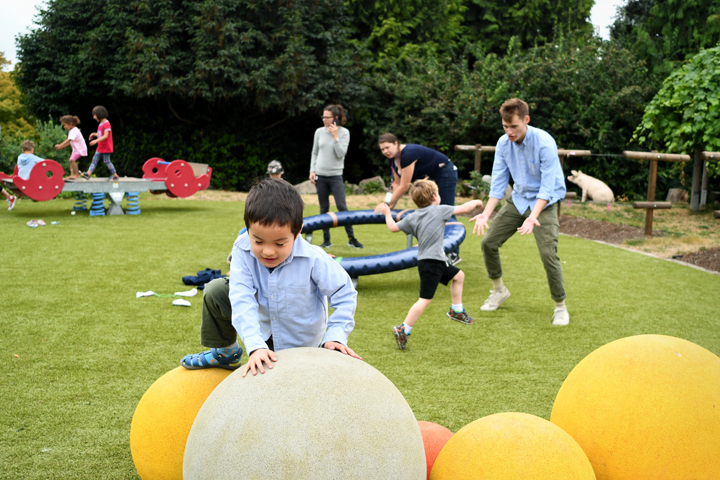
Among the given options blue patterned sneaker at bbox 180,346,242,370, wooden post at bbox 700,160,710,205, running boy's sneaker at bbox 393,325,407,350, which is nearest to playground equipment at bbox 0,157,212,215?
running boy's sneaker at bbox 393,325,407,350

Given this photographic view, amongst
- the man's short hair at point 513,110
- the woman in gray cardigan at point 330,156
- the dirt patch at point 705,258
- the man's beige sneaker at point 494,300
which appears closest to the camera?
the man's short hair at point 513,110

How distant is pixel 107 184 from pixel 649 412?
1368 centimetres

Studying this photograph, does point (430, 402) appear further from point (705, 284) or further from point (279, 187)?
point (705, 284)

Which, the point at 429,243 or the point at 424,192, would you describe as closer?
the point at 429,243

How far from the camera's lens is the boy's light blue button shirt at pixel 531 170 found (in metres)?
5.82

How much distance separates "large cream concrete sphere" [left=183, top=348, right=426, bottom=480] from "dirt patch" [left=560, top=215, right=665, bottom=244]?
1069cm

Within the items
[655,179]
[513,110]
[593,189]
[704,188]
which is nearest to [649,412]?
[513,110]

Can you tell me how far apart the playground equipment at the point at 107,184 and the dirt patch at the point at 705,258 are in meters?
11.3

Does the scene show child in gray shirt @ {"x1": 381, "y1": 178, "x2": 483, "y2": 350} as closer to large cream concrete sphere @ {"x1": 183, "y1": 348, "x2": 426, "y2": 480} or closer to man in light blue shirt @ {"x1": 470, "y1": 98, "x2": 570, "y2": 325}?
man in light blue shirt @ {"x1": 470, "y1": 98, "x2": 570, "y2": 325}

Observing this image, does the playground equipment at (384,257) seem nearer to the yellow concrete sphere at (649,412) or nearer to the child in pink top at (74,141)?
the yellow concrete sphere at (649,412)

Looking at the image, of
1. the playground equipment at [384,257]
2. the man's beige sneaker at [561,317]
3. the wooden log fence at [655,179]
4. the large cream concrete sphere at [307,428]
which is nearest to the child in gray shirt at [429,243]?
the playground equipment at [384,257]

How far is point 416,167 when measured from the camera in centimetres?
814

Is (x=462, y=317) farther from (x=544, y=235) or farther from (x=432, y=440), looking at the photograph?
(x=432, y=440)

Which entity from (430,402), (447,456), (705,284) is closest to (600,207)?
(705,284)
